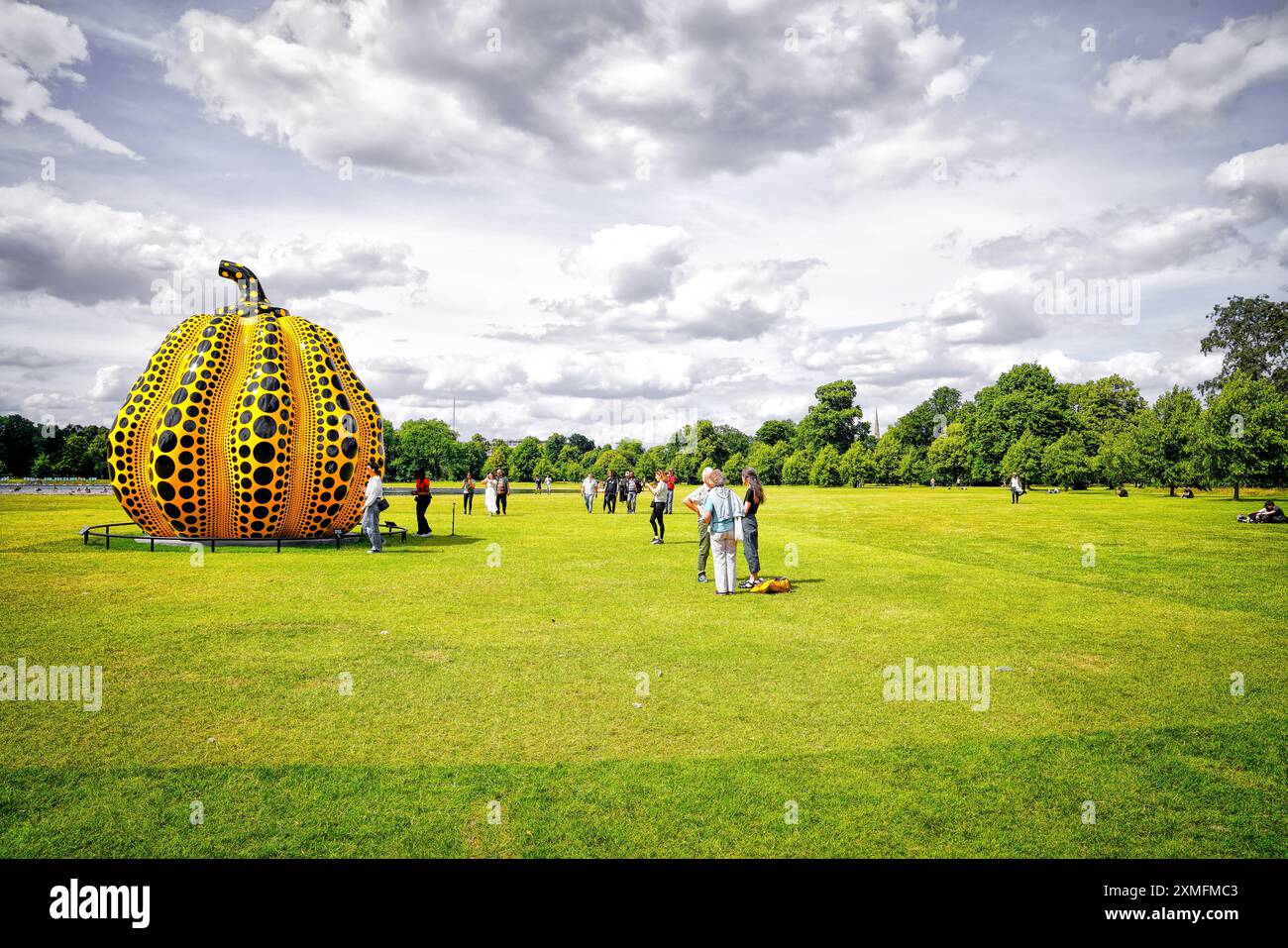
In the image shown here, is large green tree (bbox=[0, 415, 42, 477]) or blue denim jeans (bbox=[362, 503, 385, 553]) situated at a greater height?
large green tree (bbox=[0, 415, 42, 477])

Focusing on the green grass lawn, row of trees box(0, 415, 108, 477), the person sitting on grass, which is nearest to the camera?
the green grass lawn

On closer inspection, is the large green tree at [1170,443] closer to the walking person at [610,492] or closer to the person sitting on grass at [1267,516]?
the person sitting on grass at [1267,516]

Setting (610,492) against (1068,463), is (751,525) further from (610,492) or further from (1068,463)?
(1068,463)

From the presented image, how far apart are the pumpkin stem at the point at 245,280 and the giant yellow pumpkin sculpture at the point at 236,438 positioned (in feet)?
4.84

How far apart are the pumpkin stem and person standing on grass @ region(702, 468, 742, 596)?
17.6m

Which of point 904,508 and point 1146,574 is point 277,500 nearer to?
point 1146,574

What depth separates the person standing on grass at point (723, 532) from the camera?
14.4 meters

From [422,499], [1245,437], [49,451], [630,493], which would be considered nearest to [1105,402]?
[1245,437]

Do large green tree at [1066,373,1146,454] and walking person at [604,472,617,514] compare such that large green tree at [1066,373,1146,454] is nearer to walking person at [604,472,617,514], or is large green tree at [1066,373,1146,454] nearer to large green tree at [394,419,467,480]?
walking person at [604,472,617,514]

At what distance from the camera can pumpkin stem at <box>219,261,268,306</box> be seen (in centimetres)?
2327

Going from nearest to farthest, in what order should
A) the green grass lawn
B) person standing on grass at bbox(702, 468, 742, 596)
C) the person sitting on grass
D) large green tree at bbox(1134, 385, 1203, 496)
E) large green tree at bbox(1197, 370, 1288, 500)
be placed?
the green grass lawn → person standing on grass at bbox(702, 468, 742, 596) → the person sitting on grass → large green tree at bbox(1197, 370, 1288, 500) → large green tree at bbox(1134, 385, 1203, 496)

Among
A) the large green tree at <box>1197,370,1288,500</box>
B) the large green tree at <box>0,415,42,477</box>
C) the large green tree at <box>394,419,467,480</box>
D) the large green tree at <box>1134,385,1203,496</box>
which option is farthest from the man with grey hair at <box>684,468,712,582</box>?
the large green tree at <box>0,415,42,477</box>
